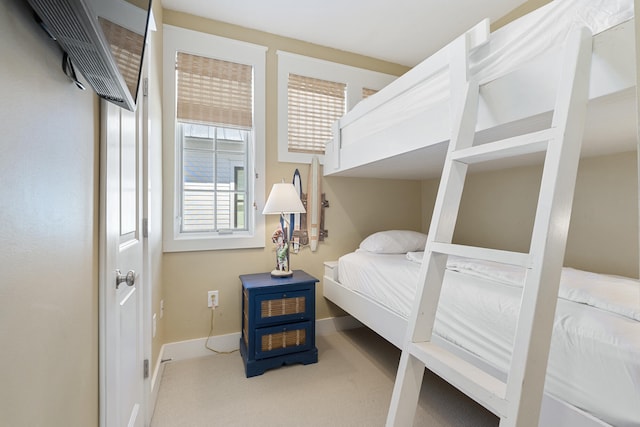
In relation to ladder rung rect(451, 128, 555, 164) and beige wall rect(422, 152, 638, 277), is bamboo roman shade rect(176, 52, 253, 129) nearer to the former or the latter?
A: ladder rung rect(451, 128, 555, 164)

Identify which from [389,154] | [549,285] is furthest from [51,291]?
[389,154]

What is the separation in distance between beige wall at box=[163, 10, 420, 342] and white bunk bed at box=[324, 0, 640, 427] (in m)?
0.70

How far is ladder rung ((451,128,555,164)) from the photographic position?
804mm

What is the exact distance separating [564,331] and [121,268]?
5.16 ft

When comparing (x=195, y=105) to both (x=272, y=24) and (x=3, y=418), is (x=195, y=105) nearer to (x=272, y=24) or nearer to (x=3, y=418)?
(x=272, y=24)

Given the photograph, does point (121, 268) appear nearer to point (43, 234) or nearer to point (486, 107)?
point (43, 234)

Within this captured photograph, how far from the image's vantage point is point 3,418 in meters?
0.44

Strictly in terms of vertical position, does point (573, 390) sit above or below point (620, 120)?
below

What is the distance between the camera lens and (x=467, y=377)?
0.78m

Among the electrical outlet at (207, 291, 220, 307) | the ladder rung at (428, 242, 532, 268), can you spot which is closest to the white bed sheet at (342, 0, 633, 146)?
the ladder rung at (428, 242, 532, 268)

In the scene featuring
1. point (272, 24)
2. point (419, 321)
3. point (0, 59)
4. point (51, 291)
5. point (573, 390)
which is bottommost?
point (573, 390)

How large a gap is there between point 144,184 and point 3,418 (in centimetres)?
124

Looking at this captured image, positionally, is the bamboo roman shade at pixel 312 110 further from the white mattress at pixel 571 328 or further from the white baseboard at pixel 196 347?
the white baseboard at pixel 196 347

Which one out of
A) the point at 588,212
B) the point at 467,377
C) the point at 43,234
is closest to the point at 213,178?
the point at 43,234
